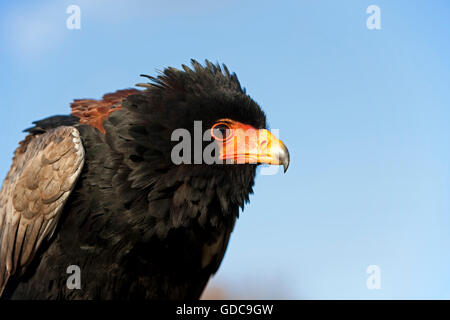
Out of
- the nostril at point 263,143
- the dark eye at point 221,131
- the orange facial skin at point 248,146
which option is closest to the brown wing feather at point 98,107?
the dark eye at point 221,131

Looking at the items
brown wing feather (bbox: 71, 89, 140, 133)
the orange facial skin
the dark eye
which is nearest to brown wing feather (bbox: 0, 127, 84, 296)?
brown wing feather (bbox: 71, 89, 140, 133)

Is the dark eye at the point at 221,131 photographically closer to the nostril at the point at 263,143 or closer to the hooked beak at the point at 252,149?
the hooked beak at the point at 252,149

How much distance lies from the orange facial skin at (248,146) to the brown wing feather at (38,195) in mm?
1777

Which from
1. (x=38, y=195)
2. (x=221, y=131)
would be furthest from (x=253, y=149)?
(x=38, y=195)

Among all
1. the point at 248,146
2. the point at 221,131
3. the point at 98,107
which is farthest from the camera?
the point at 98,107

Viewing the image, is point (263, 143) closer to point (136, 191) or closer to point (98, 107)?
point (136, 191)

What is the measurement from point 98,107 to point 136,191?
152cm

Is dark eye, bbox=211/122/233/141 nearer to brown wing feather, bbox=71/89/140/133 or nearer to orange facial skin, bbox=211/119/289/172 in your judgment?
orange facial skin, bbox=211/119/289/172

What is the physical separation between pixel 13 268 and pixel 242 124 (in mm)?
3528

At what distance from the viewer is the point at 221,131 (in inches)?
251

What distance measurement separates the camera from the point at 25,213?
22.1 feet
